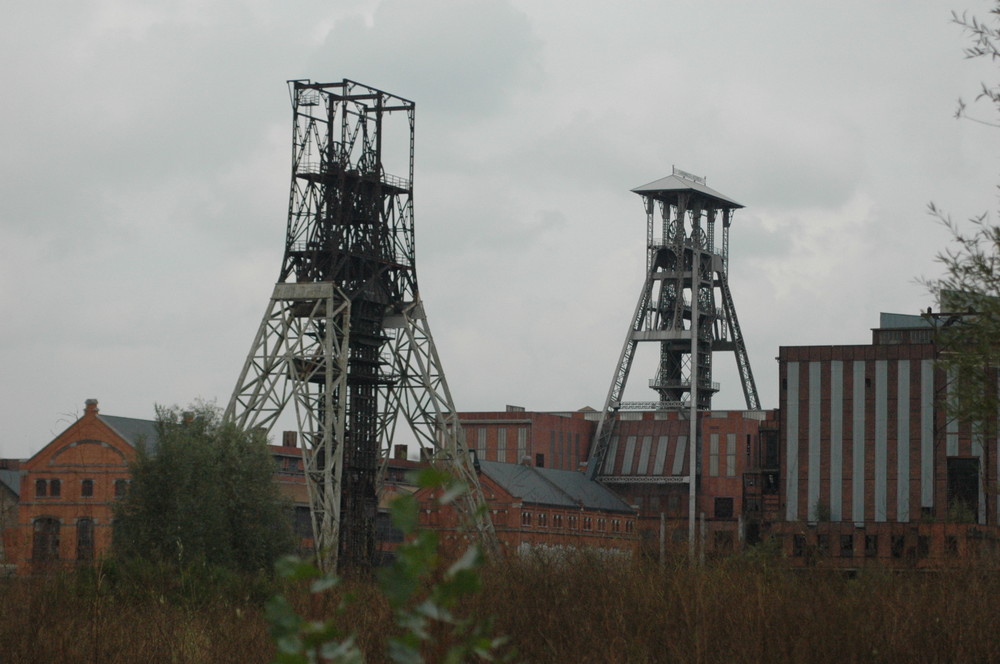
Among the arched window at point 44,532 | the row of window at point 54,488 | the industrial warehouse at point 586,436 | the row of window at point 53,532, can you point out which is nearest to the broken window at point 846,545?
the industrial warehouse at point 586,436

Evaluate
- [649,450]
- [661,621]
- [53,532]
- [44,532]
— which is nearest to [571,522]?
[649,450]

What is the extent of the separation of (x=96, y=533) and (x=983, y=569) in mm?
57785

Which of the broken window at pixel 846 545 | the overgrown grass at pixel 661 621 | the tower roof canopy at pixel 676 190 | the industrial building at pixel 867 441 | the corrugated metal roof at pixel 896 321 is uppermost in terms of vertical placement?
the tower roof canopy at pixel 676 190

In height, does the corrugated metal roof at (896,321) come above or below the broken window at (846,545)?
above

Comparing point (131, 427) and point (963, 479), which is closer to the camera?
point (131, 427)

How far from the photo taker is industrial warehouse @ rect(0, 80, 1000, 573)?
6569 cm

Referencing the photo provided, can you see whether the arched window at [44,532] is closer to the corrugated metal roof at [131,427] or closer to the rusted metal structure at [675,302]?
the corrugated metal roof at [131,427]

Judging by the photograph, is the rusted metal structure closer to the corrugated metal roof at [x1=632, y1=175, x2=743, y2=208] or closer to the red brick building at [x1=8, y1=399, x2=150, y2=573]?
the corrugated metal roof at [x1=632, y1=175, x2=743, y2=208]

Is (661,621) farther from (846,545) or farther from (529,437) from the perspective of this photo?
(529,437)

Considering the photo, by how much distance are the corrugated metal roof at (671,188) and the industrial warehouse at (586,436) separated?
15 cm

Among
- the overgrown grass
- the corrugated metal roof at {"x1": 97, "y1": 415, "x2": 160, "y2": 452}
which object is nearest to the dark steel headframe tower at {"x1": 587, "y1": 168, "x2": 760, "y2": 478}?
the corrugated metal roof at {"x1": 97, "y1": 415, "x2": 160, "y2": 452}

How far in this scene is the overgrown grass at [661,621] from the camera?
15.9 metres

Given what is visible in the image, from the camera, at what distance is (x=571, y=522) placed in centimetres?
8719

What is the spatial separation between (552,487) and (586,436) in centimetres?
2013
